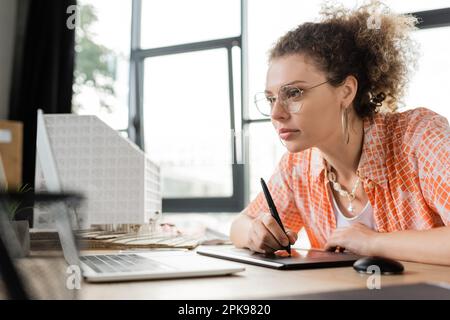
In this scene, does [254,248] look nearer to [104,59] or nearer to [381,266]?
[381,266]

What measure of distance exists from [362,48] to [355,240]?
632 millimetres

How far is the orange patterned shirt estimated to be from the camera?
1054 millimetres

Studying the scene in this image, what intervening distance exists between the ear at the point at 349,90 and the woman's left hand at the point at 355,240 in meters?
0.44

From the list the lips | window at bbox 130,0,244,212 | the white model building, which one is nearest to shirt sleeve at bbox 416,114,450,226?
the lips

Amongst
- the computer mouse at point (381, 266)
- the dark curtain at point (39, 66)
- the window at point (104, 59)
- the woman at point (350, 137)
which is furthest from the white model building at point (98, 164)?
the window at point (104, 59)

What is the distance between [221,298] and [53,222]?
8.4 inches

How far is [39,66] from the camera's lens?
328cm

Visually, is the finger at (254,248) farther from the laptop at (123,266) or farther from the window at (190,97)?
the window at (190,97)

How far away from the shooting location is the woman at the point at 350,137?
1.08 metres

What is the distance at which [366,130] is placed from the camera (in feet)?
4.19

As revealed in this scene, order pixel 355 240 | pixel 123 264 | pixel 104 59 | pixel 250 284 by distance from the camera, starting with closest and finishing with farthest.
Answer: pixel 250 284
pixel 123 264
pixel 355 240
pixel 104 59

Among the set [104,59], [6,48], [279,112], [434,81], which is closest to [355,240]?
[279,112]

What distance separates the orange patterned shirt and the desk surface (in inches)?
13.3
